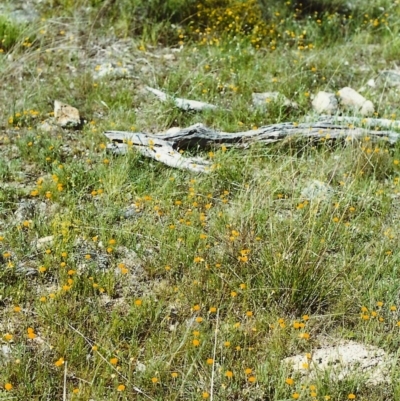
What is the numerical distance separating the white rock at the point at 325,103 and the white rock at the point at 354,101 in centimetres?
14

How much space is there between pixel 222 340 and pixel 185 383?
360mm

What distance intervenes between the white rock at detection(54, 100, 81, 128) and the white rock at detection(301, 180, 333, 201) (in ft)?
7.38

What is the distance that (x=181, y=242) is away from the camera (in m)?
4.07

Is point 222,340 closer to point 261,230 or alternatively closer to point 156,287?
point 156,287

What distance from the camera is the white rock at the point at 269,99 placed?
5.83 meters

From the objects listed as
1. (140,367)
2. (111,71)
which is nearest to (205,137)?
(111,71)

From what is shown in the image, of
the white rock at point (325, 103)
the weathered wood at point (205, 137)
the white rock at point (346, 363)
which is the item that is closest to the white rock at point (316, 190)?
the weathered wood at point (205, 137)

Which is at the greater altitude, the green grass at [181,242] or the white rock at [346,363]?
the green grass at [181,242]

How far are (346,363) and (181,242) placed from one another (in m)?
1.36

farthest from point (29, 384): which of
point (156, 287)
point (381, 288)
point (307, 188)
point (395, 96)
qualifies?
point (395, 96)

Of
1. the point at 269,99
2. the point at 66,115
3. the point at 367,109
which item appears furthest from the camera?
the point at 367,109

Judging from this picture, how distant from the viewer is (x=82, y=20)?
6.94 meters

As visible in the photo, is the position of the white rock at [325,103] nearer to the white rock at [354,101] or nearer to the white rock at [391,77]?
the white rock at [354,101]

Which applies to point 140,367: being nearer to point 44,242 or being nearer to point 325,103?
point 44,242
